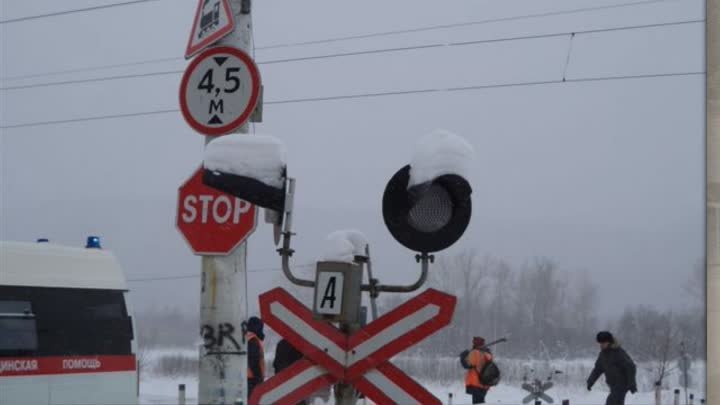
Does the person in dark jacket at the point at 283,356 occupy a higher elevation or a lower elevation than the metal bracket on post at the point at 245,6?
lower

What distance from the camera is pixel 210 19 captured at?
6699mm

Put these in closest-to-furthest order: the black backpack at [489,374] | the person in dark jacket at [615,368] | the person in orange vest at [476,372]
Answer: the person in dark jacket at [615,368], the black backpack at [489,374], the person in orange vest at [476,372]

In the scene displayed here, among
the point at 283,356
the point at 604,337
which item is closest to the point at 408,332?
the point at 283,356

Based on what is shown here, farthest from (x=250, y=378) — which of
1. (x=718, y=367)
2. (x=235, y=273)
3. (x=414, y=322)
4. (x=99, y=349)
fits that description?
(x=414, y=322)

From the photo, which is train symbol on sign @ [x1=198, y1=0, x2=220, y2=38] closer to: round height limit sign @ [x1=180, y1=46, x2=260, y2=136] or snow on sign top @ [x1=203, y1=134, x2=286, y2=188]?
round height limit sign @ [x1=180, y1=46, x2=260, y2=136]

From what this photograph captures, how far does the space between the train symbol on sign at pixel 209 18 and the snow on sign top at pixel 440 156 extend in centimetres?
219

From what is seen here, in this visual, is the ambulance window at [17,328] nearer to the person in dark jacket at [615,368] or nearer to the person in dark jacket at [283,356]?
the person in dark jacket at [283,356]

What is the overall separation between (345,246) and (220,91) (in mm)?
2005

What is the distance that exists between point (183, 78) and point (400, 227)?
2.28 m

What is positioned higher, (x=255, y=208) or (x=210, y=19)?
(x=210, y=19)

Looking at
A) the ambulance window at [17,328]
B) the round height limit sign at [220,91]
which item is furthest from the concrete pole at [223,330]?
the ambulance window at [17,328]

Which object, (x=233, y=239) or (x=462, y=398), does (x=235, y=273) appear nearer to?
(x=233, y=239)

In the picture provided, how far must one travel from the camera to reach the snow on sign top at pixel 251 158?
517 centimetres

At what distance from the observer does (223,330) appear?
6.27m
